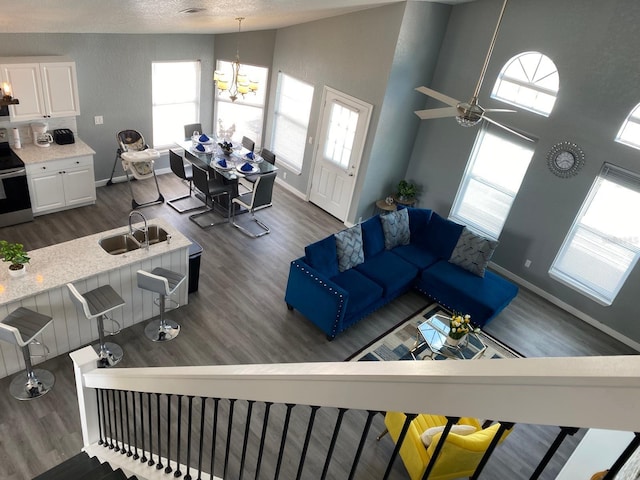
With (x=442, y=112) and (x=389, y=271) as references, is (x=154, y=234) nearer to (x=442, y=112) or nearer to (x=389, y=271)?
(x=389, y=271)

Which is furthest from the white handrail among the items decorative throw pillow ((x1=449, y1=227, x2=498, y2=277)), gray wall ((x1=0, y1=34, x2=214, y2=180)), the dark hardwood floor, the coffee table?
gray wall ((x1=0, y1=34, x2=214, y2=180))

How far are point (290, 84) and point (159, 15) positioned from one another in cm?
370

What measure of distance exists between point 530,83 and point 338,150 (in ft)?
9.97

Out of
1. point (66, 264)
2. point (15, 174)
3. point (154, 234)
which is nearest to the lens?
point (66, 264)

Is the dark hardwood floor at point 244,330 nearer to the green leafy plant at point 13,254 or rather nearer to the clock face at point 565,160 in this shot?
the green leafy plant at point 13,254

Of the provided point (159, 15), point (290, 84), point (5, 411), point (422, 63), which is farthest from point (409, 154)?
point (5, 411)

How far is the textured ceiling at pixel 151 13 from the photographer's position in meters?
3.89

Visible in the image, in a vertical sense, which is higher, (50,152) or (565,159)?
(565,159)

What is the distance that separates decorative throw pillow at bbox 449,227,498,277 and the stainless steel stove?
19.8 ft

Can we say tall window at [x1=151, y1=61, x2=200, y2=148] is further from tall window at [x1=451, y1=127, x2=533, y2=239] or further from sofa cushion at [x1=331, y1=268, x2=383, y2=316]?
tall window at [x1=451, y1=127, x2=533, y2=239]

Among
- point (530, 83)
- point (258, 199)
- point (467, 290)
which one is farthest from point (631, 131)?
point (258, 199)

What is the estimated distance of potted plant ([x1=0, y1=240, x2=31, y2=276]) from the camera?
432cm

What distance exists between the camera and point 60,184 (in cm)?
697

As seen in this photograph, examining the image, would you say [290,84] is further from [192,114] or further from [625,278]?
Answer: [625,278]
